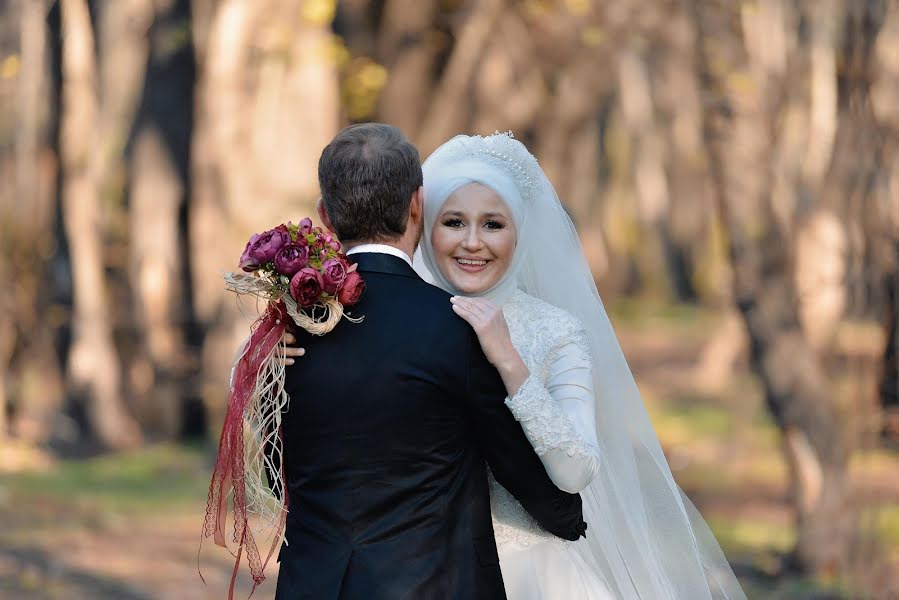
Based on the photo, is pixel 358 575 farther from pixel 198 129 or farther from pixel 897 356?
pixel 198 129

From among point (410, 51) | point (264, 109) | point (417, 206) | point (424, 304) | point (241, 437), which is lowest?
point (241, 437)

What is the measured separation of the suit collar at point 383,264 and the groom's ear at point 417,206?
4.3 inches

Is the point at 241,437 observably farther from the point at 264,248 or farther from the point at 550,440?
the point at 550,440

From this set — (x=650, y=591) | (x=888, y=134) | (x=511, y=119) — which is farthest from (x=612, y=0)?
(x=650, y=591)

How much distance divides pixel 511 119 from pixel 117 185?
5.49 meters

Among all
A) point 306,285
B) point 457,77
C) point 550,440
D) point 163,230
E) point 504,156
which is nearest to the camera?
point 306,285

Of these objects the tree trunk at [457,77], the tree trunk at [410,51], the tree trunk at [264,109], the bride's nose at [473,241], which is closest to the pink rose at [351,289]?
the bride's nose at [473,241]

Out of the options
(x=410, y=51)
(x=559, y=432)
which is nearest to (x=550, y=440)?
(x=559, y=432)

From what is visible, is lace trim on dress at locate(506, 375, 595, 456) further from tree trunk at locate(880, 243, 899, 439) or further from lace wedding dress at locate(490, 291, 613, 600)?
tree trunk at locate(880, 243, 899, 439)

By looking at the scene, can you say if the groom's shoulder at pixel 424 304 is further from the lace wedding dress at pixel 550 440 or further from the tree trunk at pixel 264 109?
the tree trunk at pixel 264 109

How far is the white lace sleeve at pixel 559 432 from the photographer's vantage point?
10.2ft

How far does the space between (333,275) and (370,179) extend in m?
0.23

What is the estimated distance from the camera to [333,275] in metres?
3.02

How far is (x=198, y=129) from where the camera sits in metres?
14.3
